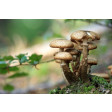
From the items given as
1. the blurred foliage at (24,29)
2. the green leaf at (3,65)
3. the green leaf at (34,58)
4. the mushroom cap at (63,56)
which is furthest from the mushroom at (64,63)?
the blurred foliage at (24,29)

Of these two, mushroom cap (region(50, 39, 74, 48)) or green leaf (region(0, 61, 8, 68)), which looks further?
green leaf (region(0, 61, 8, 68))

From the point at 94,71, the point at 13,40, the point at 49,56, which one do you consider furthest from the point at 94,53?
the point at 13,40

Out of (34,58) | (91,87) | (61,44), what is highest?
(61,44)

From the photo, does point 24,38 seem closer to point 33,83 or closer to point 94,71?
point 33,83

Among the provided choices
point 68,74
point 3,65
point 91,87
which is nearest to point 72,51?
point 68,74

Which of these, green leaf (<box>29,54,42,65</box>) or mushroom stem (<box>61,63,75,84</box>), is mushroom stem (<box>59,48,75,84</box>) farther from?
green leaf (<box>29,54,42,65</box>)

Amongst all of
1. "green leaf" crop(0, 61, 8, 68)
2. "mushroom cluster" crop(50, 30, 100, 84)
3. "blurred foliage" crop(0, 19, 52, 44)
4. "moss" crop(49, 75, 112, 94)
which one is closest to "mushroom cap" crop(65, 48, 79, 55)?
"mushroom cluster" crop(50, 30, 100, 84)

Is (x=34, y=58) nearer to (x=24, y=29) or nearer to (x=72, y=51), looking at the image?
(x=72, y=51)
